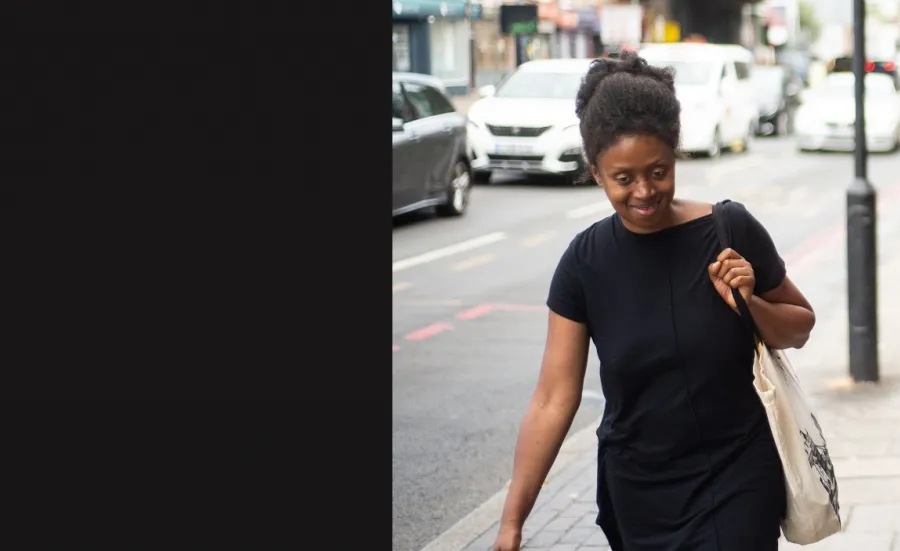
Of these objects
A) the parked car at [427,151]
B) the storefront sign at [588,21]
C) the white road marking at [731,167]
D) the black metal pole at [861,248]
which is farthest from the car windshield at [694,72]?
the storefront sign at [588,21]

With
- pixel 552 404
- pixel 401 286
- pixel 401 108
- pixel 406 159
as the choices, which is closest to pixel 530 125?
pixel 401 108

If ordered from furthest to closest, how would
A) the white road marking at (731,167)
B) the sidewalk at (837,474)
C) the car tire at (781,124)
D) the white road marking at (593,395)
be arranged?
the car tire at (781,124) < the white road marking at (731,167) < the white road marking at (593,395) < the sidewalk at (837,474)

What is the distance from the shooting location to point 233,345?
9.41ft

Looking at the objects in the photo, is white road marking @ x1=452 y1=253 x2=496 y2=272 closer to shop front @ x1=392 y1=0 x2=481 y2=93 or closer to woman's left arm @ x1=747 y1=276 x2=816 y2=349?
woman's left arm @ x1=747 y1=276 x2=816 y2=349

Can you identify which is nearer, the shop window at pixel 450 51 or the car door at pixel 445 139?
the car door at pixel 445 139

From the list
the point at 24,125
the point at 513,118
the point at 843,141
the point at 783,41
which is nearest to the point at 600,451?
the point at 24,125

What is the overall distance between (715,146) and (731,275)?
25107 millimetres

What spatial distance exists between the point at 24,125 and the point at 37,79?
77 millimetres

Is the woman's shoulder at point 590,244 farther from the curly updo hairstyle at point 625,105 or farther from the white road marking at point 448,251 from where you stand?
the white road marking at point 448,251

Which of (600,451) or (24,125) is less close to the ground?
(24,125)

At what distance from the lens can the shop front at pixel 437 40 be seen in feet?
137

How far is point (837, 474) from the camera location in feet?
20.5

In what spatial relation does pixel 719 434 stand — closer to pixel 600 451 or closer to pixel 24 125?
pixel 600 451

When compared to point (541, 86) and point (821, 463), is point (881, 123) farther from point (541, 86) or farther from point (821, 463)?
point (821, 463)
